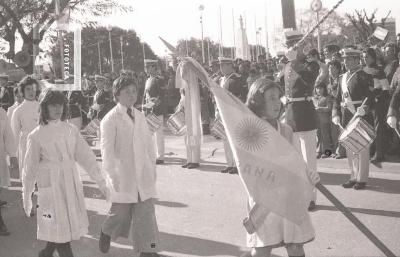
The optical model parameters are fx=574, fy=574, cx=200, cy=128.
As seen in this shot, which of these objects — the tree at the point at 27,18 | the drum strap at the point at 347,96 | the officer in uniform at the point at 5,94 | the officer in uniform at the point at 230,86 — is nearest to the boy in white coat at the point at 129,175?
the drum strap at the point at 347,96

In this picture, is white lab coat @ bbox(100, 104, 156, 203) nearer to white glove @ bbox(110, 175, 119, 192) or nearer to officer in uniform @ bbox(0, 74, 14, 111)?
white glove @ bbox(110, 175, 119, 192)

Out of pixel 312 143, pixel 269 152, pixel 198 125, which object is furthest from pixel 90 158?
pixel 312 143

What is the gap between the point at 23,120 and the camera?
8.34 m

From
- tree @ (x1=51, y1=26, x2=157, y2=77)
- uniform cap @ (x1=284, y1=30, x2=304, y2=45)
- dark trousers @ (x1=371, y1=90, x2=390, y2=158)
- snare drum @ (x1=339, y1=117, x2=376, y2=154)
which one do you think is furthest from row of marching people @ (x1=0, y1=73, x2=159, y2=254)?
tree @ (x1=51, y1=26, x2=157, y2=77)

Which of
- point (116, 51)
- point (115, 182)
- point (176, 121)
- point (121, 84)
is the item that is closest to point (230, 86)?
point (176, 121)

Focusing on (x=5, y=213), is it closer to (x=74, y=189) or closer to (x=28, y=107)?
(x=28, y=107)

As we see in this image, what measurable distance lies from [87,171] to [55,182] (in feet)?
Result: 1.01

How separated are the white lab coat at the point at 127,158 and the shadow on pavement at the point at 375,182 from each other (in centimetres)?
367

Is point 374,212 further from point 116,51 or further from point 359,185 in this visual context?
point 116,51

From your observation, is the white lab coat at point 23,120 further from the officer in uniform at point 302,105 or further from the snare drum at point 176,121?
the officer in uniform at point 302,105

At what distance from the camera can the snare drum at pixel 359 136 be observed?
702 cm

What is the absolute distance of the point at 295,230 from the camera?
391 centimetres

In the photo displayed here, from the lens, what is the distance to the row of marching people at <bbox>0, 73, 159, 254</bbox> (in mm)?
5039

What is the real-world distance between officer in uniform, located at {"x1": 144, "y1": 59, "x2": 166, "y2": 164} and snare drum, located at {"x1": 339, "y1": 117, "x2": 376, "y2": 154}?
5.17m
